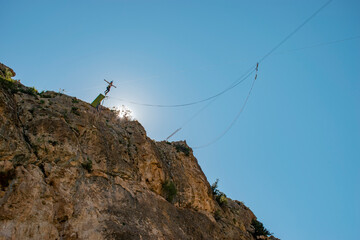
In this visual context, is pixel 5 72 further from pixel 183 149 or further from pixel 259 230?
pixel 259 230

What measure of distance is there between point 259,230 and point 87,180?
68.9 feet

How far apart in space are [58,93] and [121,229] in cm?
1516

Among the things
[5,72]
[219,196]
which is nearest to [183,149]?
[219,196]

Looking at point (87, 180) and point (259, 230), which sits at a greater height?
point (259, 230)

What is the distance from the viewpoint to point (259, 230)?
27656 millimetres

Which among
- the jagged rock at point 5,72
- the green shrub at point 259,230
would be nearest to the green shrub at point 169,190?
the green shrub at point 259,230

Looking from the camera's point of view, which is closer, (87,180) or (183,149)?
→ (87,180)

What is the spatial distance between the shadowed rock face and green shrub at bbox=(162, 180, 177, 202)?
0.17 metres

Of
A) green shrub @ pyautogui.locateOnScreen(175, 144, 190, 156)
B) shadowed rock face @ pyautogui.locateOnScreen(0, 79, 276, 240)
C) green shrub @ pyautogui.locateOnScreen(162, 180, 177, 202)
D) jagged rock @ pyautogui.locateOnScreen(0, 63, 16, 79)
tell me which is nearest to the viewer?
shadowed rock face @ pyautogui.locateOnScreen(0, 79, 276, 240)

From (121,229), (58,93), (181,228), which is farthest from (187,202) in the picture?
(58,93)

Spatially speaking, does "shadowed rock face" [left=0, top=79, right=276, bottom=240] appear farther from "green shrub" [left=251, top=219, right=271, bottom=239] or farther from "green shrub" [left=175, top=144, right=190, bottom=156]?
"green shrub" [left=251, top=219, right=271, bottom=239]

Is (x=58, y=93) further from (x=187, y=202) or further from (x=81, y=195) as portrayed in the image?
(x=187, y=202)

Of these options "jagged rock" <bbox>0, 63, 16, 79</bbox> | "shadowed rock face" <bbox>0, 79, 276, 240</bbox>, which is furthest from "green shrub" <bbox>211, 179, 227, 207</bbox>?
"jagged rock" <bbox>0, 63, 16, 79</bbox>

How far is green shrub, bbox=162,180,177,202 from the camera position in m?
20.0
